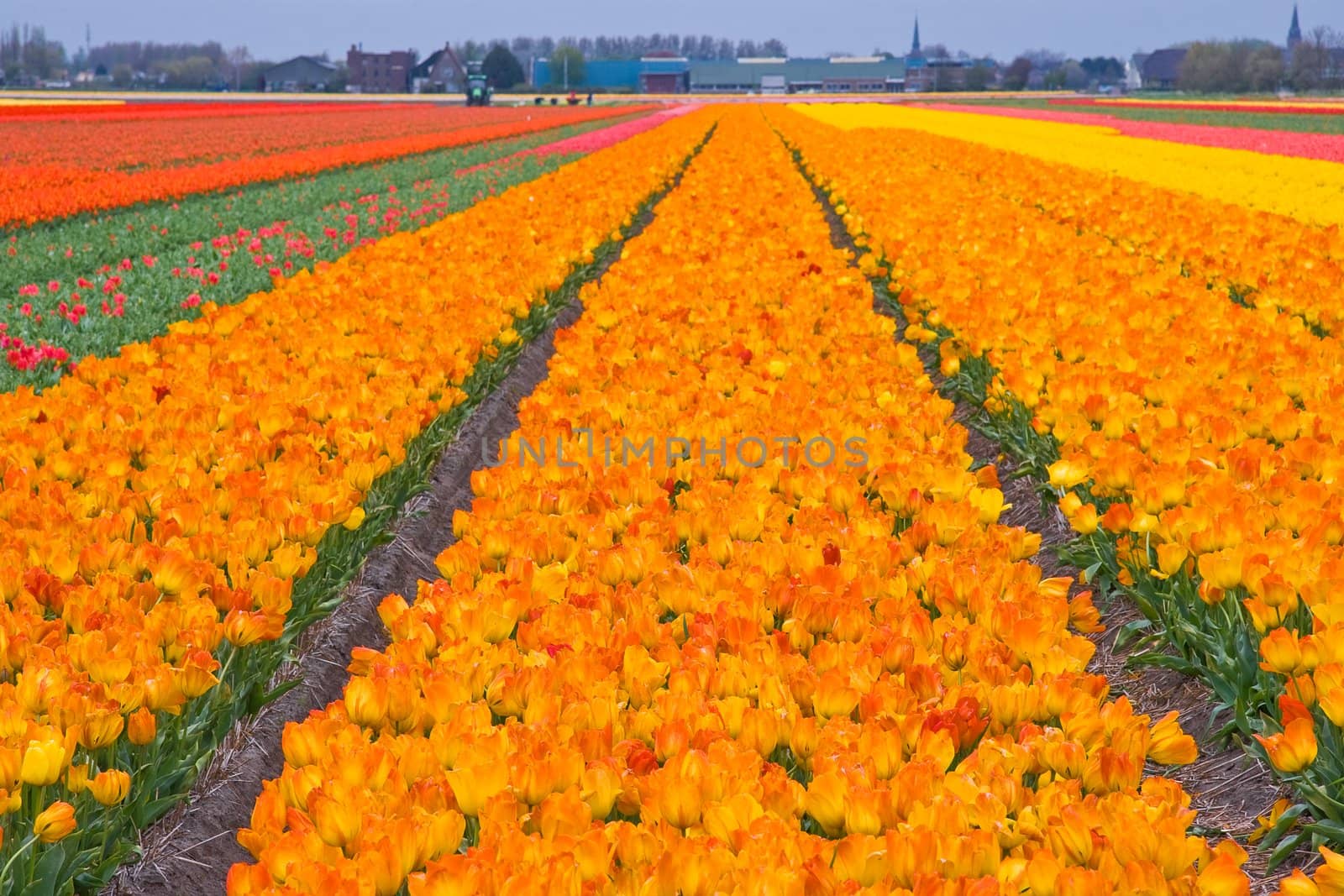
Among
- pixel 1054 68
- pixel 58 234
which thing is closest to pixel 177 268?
pixel 58 234

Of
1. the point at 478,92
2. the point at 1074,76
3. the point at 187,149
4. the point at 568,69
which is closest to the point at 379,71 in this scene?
the point at 568,69

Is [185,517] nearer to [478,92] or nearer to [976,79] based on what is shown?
[478,92]

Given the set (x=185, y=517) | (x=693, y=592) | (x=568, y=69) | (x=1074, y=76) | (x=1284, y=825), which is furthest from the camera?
(x=1074, y=76)

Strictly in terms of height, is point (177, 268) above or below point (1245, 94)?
below

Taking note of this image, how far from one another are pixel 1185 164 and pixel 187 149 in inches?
974

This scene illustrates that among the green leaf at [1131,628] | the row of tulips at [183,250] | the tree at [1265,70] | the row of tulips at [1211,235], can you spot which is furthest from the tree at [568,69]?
the green leaf at [1131,628]

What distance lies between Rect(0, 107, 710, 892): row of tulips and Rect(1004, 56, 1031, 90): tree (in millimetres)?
129414

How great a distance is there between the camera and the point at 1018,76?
127 meters

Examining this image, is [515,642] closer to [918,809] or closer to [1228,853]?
[918,809]

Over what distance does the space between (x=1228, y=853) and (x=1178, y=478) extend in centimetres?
215

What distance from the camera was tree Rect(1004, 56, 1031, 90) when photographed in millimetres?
126375

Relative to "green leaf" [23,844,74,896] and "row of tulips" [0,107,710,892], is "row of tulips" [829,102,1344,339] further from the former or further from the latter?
"green leaf" [23,844,74,896]

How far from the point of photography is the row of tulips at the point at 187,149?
1919cm

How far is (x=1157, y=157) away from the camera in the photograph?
81.8ft
